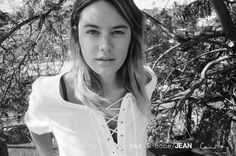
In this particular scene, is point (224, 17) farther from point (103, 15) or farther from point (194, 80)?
point (103, 15)

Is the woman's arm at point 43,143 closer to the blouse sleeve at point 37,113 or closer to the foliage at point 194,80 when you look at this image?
the blouse sleeve at point 37,113

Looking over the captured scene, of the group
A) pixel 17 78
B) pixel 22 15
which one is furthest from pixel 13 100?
pixel 22 15

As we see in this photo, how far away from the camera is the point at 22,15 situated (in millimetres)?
3023

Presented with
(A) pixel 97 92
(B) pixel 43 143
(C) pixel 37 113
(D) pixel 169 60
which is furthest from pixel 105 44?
(D) pixel 169 60

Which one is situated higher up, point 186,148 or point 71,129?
point 71,129

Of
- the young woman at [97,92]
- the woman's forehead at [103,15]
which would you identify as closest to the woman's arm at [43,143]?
the young woman at [97,92]

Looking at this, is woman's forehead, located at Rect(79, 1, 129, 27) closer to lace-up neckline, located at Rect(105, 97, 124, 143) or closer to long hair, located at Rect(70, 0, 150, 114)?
long hair, located at Rect(70, 0, 150, 114)

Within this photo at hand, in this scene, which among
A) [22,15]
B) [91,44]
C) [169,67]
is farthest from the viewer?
[169,67]

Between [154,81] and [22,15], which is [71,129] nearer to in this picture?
[154,81]

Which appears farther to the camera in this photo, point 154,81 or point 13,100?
point 13,100

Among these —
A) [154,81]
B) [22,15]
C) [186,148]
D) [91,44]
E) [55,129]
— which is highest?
[22,15]

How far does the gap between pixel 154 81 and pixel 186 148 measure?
125 cm

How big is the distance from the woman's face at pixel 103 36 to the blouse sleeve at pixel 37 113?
0.18 metres

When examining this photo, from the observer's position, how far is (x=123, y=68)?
1.04m
